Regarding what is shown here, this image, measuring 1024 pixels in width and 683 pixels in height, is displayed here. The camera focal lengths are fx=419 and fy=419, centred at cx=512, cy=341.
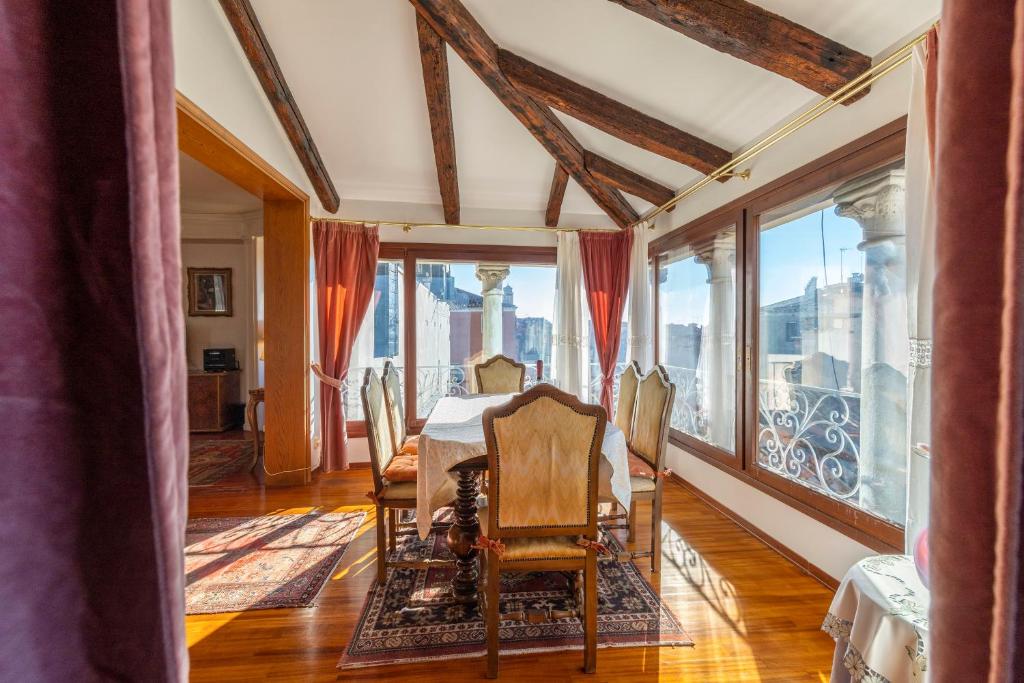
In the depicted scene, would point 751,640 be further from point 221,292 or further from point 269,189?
point 221,292

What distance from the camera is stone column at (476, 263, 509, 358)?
445cm

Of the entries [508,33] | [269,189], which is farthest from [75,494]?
[269,189]

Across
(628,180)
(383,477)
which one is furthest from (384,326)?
(628,180)

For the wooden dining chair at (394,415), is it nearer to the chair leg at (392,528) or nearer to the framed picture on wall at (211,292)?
the chair leg at (392,528)

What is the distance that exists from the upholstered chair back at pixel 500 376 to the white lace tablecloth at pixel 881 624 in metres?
2.60

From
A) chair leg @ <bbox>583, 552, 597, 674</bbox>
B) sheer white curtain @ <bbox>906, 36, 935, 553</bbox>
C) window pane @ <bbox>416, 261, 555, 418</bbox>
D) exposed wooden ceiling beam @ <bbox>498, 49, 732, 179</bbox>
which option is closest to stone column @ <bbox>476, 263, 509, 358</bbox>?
window pane @ <bbox>416, 261, 555, 418</bbox>

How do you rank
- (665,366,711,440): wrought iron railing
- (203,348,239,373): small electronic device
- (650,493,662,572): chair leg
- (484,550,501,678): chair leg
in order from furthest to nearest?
(203,348,239,373): small electronic device, (665,366,711,440): wrought iron railing, (650,493,662,572): chair leg, (484,550,501,678): chair leg

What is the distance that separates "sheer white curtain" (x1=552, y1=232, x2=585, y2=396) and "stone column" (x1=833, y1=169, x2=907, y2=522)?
2.42 m

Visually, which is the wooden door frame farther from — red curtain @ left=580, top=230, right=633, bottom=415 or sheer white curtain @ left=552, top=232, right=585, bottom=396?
red curtain @ left=580, top=230, right=633, bottom=415

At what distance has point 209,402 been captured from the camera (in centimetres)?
512

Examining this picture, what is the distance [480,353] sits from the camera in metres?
4.48

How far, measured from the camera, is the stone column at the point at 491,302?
4.45 meters

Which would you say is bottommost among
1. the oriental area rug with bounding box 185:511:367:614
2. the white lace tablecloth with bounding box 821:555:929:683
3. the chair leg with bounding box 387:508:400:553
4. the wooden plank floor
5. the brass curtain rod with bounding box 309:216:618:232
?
the wooden plank floor

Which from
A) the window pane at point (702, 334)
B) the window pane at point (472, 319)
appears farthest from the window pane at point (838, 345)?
the window pane at point (472, 319)
